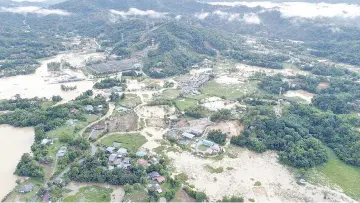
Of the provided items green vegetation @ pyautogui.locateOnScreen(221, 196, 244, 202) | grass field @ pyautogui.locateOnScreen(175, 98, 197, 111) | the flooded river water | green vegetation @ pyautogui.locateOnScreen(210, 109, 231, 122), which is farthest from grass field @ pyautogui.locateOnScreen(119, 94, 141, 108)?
green vegetation @ pyautogui.locateOnScreen(221, 196, 244, 202)

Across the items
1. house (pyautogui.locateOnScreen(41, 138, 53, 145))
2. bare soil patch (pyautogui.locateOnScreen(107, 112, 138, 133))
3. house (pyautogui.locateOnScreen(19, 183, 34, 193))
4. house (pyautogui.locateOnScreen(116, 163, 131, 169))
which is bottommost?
bare soil patch (pyautogui.locateOnScreen(107, 112, 138, 133))

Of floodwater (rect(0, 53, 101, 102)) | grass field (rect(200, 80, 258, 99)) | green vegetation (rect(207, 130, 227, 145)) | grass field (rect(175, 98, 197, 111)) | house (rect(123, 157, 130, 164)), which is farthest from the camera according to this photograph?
grass field (rect(200, 80, 258, 99))

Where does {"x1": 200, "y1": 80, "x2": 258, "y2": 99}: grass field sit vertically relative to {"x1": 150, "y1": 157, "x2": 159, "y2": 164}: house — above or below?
below

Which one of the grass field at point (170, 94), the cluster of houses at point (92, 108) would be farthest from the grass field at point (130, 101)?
the grass field at point (170, 94)

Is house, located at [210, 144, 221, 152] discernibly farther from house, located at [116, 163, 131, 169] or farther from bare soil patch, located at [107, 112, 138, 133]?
bare soil patch, located at [107, 112, 138, 133]

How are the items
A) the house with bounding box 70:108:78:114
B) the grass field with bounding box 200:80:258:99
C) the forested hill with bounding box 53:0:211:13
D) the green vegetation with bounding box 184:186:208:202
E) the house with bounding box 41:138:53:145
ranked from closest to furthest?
the green vegetation with bounding box 184:186:208:202 → the house with bounding box 41:138:53:145 → the house with bounding box 70:108:78:114 → the grass field with bounding box 200:80:258:99 → the forested hill with bounding box 53:0:211:13

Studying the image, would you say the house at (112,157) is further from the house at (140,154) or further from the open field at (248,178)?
the open field at (248,178)

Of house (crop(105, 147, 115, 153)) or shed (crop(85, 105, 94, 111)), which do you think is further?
shed (crop(85, 105, 94, 111))
